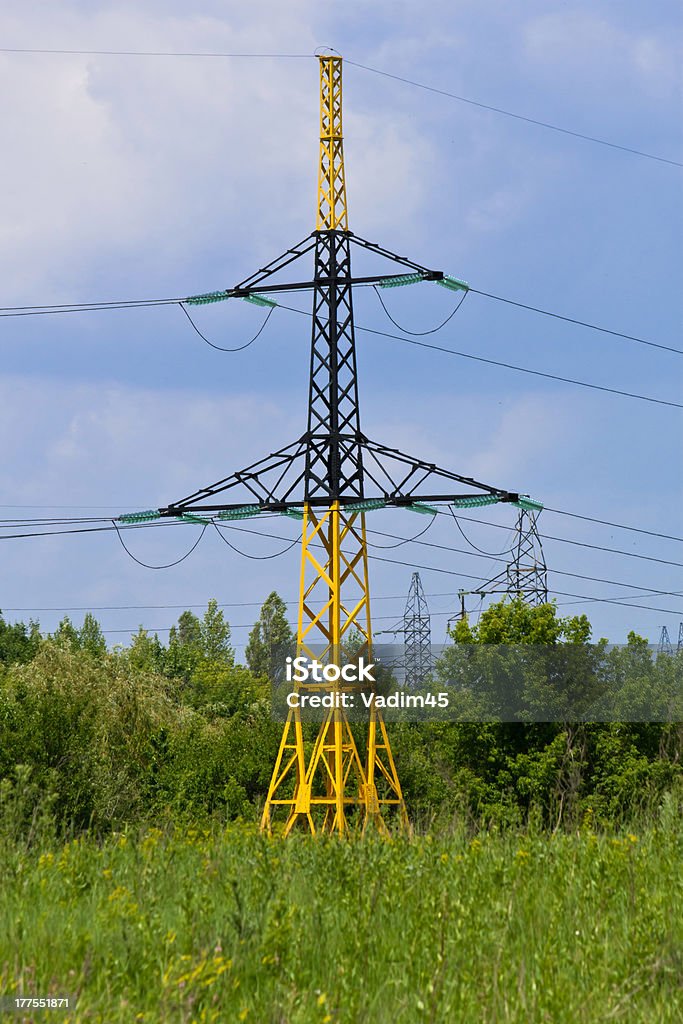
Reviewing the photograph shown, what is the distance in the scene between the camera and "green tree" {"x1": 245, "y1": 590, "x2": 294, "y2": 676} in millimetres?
118125

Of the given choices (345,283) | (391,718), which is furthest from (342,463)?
(391,718)

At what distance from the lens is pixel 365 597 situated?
28.5 meters

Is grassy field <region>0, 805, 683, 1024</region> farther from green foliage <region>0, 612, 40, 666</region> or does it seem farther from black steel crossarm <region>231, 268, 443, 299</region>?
green foliage <region>0, 612, 40, 666</region>

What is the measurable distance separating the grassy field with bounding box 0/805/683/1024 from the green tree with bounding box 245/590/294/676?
111663 mm

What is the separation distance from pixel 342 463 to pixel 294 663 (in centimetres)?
547

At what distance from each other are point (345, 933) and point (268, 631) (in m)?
115

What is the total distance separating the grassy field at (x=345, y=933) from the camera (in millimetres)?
4223

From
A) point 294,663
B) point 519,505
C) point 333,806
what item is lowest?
point 333,806

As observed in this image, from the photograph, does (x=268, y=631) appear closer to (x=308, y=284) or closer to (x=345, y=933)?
(x=308, y=284)

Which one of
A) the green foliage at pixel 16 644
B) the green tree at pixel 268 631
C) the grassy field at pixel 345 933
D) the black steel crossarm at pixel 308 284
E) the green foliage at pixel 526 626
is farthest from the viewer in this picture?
the green tree at pixel 268 631

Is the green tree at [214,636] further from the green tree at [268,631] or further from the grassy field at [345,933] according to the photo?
the grassy field at [345,933]

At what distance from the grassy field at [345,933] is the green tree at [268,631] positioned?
366ft

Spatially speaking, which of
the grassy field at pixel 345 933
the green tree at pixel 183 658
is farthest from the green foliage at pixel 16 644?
the grassy field at pixel 345 933

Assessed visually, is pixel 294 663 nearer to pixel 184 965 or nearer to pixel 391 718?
pixel 184 965
